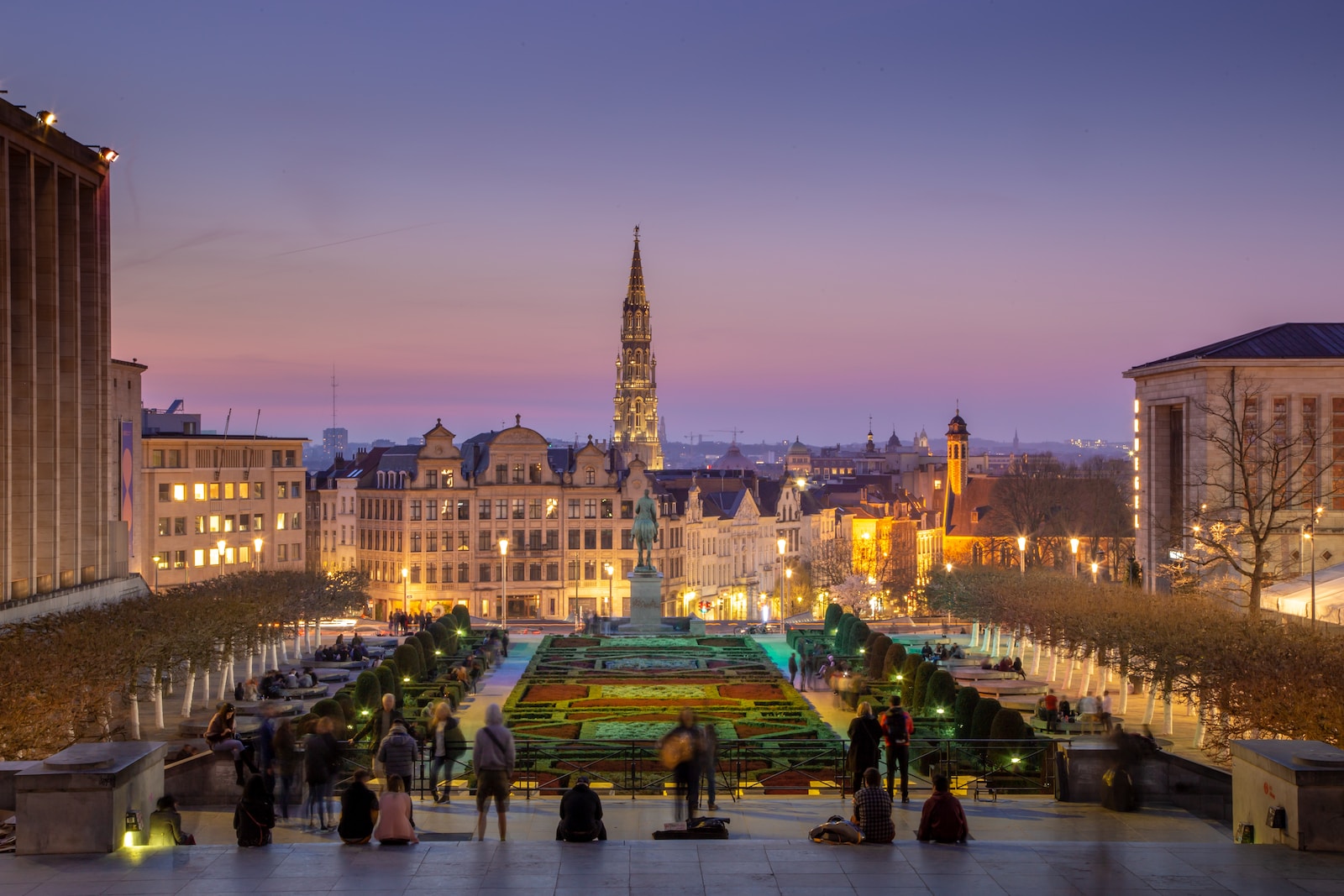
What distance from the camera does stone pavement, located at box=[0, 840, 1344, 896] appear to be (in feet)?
57.4

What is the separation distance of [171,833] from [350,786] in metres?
2.39

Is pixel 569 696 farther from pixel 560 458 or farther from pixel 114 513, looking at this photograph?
pixel 560 458

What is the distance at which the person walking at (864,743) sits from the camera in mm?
24891

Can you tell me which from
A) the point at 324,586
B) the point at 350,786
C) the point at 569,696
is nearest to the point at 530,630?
the point at 324,586

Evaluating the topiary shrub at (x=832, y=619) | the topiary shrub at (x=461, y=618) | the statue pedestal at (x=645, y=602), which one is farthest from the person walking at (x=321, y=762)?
the statue pedestal at (x=645, y=602)

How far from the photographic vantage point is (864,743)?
2494 cm

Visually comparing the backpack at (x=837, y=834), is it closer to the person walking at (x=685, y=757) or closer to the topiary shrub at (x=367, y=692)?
the person walking at (x=685, y=757)

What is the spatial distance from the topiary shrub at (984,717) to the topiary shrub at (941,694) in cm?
525

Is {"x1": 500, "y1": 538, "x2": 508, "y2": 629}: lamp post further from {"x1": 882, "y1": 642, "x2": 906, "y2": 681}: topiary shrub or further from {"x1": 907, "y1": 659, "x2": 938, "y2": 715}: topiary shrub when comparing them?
{"x1": 907, "y1": 659, "x2": 938, "y2": 715}: topiary shrub

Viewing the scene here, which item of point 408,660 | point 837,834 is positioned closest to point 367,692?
point 408,660

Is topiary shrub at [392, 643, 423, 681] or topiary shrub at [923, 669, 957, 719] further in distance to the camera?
topiary shrub at [392, 643, 423, 681]

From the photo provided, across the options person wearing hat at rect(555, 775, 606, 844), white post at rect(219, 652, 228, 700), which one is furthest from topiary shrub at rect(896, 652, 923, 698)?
person wearing hat at rect(555, 775, 606, 844)

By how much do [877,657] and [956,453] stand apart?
137 metres

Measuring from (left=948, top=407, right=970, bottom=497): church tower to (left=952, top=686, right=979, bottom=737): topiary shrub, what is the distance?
149m
